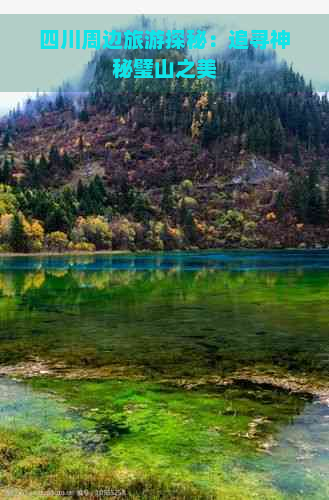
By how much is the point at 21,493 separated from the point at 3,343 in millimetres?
21064

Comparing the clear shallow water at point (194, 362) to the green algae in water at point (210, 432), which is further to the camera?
the clear shallow water at point (194, 362)

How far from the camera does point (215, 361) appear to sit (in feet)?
90.6

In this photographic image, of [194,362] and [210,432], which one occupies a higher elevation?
[210,432]

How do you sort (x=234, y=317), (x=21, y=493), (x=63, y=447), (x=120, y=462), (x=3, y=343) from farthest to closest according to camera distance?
(x=234, y=317)
(x=3, y=343)
(x=63, y=447)
(x=120, y=462)
(x=21, y=493)

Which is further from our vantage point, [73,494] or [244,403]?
[244,403]

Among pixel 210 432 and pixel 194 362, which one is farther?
pixel 194 362

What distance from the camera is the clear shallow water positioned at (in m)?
15.1

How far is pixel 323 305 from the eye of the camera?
4775cm

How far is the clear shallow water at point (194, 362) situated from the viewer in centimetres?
1509

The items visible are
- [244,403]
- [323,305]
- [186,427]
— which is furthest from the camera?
[323,305]

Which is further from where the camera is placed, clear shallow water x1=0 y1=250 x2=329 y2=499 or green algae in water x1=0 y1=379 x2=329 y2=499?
clear shallow water x1=0 y1=250 x2=329 y2=499

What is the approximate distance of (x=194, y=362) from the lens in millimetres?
27375

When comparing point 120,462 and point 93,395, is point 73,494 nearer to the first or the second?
point 120,462

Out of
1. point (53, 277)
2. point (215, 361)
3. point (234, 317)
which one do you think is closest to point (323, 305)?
point (234, 317)
